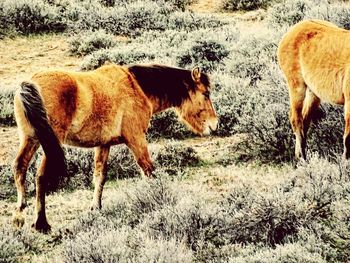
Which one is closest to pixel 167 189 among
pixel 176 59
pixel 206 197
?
pixel 206 197

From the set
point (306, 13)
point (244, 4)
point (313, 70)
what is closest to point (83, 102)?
point (313, 70)

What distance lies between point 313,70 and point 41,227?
3.86 meters

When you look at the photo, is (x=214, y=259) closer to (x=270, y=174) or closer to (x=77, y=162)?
(x=270, y=174)

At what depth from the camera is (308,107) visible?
8.63 metres

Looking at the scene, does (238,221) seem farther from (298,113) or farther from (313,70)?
(298,113)

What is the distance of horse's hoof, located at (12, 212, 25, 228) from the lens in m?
6.52

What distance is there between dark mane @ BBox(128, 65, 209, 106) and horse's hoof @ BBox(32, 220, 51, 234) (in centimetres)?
194

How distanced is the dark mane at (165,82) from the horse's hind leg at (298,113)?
127 cm

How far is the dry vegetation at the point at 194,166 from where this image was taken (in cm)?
563

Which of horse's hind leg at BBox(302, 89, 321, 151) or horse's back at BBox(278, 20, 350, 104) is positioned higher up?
horse's back at BBox(278, 20, 350, 104)

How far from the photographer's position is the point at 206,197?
23.0 ft

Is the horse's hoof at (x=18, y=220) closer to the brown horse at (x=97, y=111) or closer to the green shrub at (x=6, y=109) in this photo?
the brown horse at (x=97, y=111)

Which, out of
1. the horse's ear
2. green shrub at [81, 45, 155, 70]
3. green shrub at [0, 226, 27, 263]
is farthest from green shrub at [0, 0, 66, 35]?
green shrub at [0, 226, 27, 263]

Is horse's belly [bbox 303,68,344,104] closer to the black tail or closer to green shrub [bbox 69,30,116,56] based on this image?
the black tail
